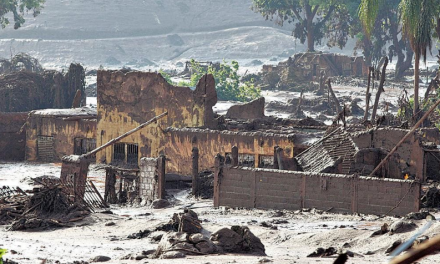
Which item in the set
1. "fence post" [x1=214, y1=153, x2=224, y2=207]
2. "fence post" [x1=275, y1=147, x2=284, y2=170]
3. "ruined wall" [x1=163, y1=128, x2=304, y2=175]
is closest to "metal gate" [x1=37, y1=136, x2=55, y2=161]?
"ruined wall" [x1=163, y1=128, x2=304, y2=175]

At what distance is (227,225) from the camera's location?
59.2 ft

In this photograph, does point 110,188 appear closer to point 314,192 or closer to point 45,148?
point 314,192

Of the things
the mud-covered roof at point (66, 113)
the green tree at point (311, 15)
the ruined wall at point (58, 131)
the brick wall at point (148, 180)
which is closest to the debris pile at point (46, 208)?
the brick wall at point (148, 180)

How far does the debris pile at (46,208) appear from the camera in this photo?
2002cm

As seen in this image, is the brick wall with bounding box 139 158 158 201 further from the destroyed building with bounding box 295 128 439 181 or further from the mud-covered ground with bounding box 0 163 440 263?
the destroyed building with bounding box 295 128 439 181

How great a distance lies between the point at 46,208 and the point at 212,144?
8539 mm

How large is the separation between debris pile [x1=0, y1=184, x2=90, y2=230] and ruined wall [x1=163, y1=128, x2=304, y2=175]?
7.43 m

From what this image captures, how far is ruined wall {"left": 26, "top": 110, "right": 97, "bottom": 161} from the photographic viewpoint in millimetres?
35281

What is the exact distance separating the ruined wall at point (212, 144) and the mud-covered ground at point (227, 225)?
5.27 m

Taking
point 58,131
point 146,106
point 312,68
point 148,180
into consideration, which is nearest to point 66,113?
point 58,131

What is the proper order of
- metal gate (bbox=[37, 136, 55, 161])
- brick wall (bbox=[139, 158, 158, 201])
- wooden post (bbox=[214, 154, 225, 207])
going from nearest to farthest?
wooden post (bbox=[214, 154, 225, 207]) < brick wall (bbox=[139, 158, 158, 201]) < metal gate (bbox=[37, 136, 55, 161])

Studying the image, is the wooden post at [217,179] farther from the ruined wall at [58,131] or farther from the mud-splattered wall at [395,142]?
the ruined wall at [58,131]

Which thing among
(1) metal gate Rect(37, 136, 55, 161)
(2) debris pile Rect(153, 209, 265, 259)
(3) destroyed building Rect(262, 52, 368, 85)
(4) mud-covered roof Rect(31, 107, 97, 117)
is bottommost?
(1) metal gate Rect(37, 136, 55, 161)

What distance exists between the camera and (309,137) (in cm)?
2736
